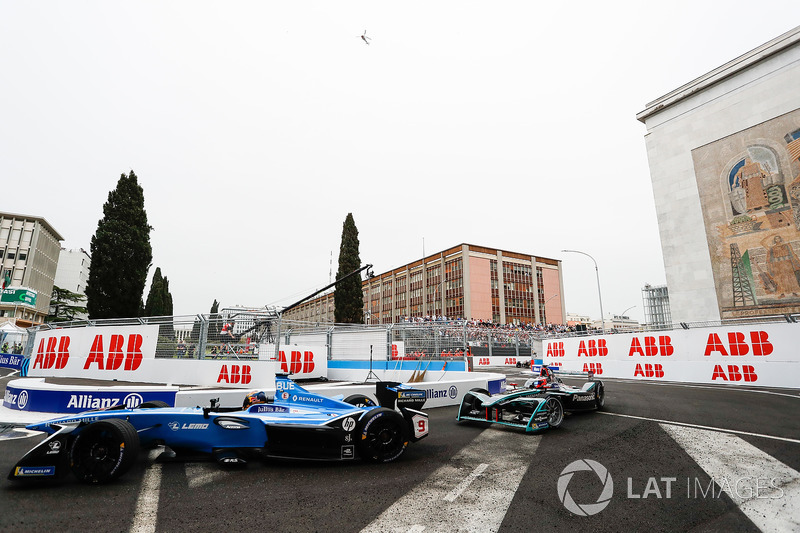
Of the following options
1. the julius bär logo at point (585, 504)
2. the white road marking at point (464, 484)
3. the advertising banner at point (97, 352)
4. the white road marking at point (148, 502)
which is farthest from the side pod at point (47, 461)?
the advertising banner at point (97, 352)

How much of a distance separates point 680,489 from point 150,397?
25.1 feet

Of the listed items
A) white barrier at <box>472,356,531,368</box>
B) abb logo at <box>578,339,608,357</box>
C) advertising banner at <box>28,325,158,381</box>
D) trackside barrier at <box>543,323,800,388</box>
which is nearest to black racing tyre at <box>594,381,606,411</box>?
trackside barrier at <box>543,323,800,388</box>

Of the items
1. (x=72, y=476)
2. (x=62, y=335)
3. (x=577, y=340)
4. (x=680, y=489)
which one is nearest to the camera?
(x=680, y=489)

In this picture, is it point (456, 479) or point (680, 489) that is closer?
point (680, 489)

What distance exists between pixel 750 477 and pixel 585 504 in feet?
6.92

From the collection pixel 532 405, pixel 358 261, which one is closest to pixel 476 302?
pixel 358 261

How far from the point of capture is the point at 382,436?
498cm

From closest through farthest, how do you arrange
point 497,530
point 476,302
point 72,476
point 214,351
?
point 497,530
point 72,476
point 214,351
point 476,302

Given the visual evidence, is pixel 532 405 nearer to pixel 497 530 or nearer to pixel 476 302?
pixel 497 530

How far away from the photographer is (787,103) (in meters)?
23.7

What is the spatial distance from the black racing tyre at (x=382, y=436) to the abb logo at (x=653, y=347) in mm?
17027

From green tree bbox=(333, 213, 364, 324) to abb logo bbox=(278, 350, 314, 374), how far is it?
2061cm

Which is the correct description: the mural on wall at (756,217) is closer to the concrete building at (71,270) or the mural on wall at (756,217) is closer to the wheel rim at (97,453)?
the wheel rim at (97,453)

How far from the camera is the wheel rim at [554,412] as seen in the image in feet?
22.2
